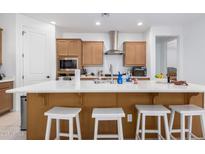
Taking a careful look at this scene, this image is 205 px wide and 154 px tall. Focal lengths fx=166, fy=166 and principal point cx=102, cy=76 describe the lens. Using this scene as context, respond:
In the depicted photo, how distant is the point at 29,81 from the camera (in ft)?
15.5

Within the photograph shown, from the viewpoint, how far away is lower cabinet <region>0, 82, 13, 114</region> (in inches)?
157

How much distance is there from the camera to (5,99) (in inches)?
164

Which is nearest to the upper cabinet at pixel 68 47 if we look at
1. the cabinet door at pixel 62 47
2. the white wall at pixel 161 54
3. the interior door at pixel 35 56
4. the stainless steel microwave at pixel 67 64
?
the cabinet door at pixel 62 47

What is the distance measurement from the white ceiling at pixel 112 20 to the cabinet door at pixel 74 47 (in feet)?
1.55

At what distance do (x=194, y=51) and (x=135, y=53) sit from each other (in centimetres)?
187

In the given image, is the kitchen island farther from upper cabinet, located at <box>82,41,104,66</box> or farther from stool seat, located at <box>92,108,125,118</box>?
upper cabinet, located at <box>82,41,104,66</box>

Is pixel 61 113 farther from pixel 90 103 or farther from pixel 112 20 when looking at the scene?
pixel 112 20

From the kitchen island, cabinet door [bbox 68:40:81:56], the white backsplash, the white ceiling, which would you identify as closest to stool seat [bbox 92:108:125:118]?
the kitchen island

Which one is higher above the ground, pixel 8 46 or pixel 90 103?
pixel 8 46

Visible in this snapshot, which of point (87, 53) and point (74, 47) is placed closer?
point (74, 47)

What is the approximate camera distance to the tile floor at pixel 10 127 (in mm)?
2799

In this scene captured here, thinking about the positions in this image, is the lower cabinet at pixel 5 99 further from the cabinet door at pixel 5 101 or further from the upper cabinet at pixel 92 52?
the upper cabinet at pixel 92 52

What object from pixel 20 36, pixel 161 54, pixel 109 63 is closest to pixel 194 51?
pixel 161 54
